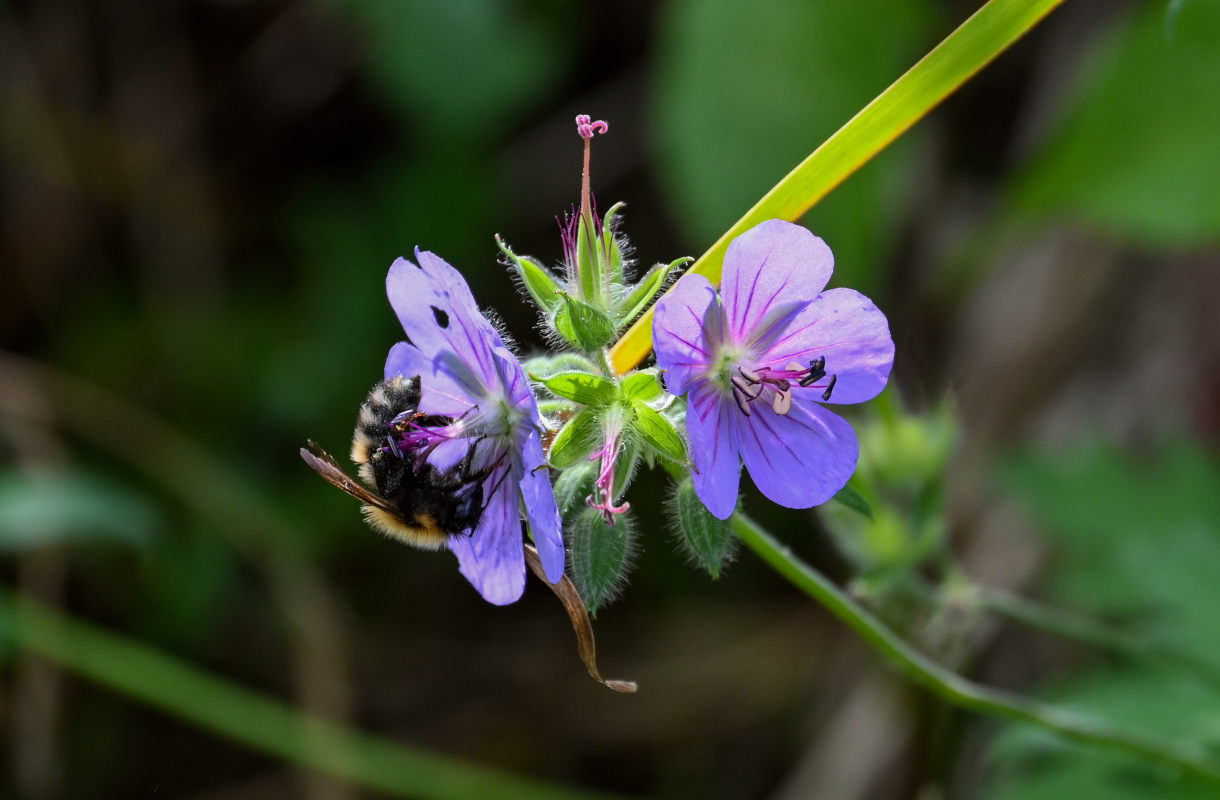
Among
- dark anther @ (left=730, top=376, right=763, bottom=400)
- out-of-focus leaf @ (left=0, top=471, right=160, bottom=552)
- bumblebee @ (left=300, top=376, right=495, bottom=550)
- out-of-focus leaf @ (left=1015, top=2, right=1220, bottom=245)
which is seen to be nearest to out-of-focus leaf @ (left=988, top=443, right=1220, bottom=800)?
out-of-focus leaf @ (left=1015, top=2, right=1220, bottom=245)

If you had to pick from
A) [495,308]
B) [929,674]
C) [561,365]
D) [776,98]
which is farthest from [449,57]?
[929,674]

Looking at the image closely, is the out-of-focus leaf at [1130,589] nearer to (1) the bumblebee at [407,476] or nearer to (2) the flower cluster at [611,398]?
(2) the flower cluster at [611,398]

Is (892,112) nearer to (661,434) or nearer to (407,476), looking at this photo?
(661,434)

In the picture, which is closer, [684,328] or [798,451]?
[684,328]

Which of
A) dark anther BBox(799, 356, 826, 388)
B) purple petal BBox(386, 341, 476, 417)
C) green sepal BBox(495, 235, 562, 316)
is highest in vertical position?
purple petal BBox(386, 341, 476, 417)

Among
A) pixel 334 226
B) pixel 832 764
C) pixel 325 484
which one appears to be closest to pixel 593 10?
pixel 334 226

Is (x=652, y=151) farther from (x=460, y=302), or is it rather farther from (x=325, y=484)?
(x=460, y=302)

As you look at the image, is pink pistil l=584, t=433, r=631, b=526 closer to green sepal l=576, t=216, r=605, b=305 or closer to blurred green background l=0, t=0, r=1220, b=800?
green sepal l=576, t=216, r=605, b=305
